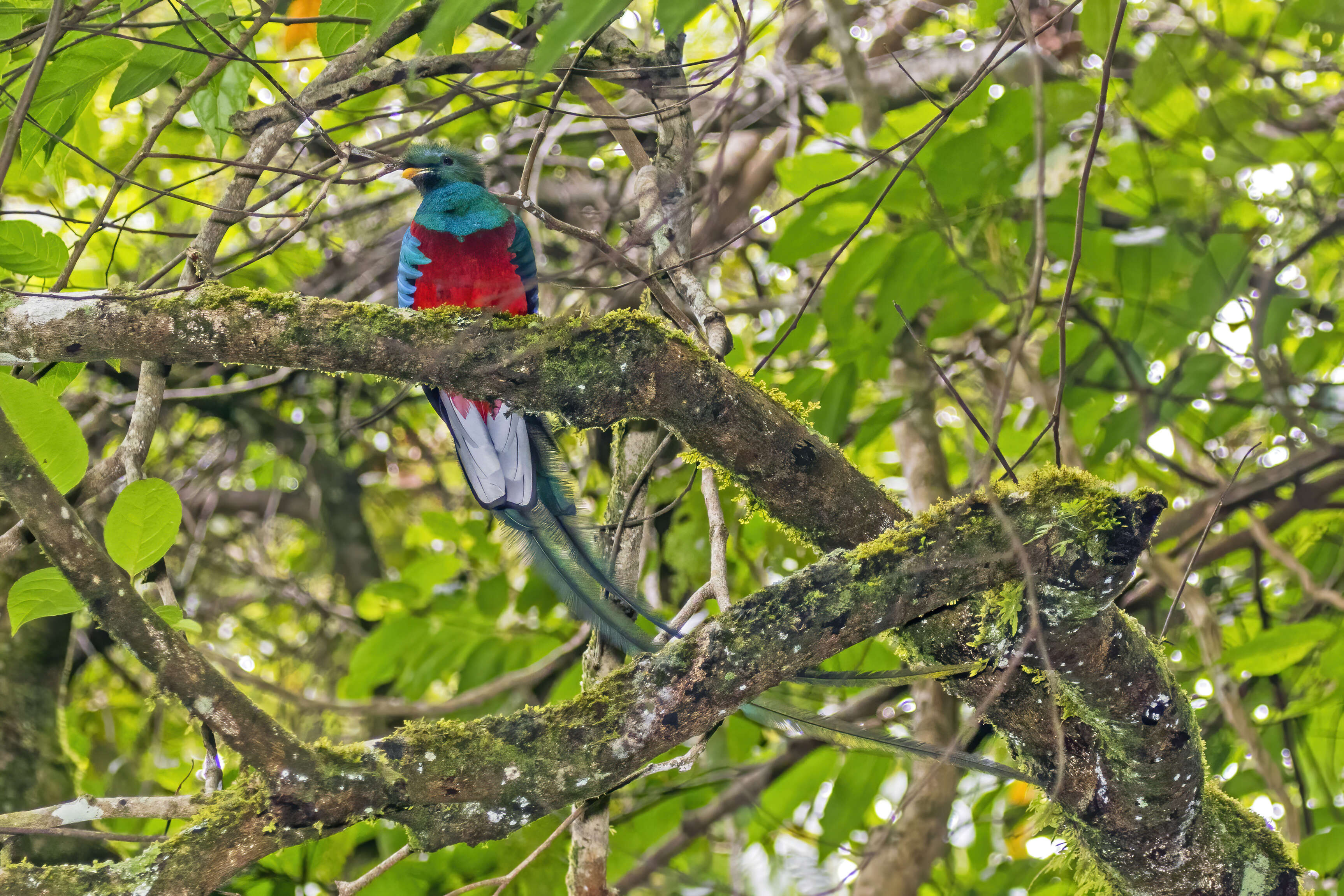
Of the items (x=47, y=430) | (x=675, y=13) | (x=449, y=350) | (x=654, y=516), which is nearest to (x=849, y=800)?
(x=654, y=516)

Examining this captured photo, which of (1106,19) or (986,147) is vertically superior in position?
(1106,19)

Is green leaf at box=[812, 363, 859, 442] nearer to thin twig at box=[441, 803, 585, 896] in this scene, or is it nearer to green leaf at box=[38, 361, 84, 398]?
thin twig at box=[441, 803, 585, 896]

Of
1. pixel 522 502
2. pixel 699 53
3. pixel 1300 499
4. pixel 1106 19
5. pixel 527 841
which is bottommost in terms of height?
pixel 527 841

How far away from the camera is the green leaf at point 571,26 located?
3.32 feet

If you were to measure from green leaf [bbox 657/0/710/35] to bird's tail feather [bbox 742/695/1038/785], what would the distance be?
42.0 inches

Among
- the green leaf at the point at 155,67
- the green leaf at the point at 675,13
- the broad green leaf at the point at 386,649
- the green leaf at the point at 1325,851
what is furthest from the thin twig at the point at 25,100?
the green leaf at the point at 1325,851

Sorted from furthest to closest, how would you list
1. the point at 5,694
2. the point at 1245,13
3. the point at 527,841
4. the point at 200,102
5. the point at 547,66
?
the point at 1245,13, the point at 5,694, the point at 527,841, the point at 200,102, the point at 547,66

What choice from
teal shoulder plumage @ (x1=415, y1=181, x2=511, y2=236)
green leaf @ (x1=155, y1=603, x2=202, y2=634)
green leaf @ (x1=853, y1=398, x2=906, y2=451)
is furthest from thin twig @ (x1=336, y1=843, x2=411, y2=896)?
green leaf @ (x1=853, y1=398, x2=906, y2=451)

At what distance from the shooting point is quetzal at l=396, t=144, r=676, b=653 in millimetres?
2105

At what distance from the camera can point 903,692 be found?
3.42 metres

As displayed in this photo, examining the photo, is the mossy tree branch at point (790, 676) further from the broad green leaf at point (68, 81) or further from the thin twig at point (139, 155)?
the broad green leaf at point (68, 81)

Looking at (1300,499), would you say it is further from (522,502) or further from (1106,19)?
(522,502)

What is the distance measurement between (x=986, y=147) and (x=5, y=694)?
11.1 feet

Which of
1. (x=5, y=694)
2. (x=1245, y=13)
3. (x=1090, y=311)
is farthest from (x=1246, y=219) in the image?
(x=5, y=694)
